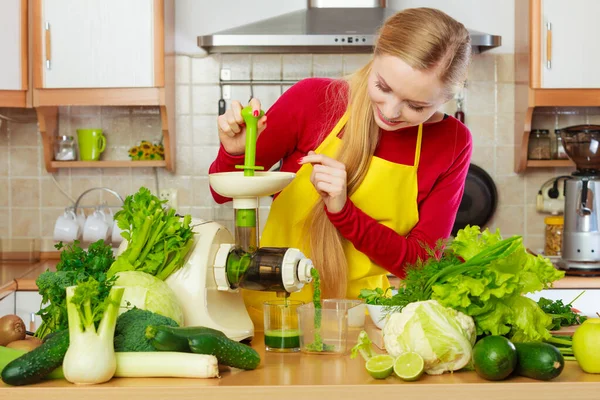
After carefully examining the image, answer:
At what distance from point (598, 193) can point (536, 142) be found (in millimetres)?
549

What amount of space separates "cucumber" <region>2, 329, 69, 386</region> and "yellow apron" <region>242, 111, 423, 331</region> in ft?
2.27

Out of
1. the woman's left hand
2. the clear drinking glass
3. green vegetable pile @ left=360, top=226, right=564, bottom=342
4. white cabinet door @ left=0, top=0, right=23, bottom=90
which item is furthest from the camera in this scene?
white cabinet door @ left=0, top=0, right=23, bottom=90

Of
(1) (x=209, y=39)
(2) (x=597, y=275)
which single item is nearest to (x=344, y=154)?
(1) (x=209, y=39)

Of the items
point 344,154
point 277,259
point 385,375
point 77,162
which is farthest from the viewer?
point 77,162

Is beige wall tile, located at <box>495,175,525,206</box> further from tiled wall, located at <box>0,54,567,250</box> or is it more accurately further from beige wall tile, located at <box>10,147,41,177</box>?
beige wall tile, located at <box>10,147,41,177</box>

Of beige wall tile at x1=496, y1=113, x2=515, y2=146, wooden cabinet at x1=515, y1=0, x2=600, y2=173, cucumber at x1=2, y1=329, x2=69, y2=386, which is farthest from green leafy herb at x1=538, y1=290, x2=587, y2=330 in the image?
beige wall tile at x1=496, y1=113, x2=515, y2=146

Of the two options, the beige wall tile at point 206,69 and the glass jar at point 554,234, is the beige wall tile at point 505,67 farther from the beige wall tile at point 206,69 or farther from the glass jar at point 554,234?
the beige wall tile at point 206,69

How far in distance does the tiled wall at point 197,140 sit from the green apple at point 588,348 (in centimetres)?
245

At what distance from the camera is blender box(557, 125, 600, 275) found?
3162mm

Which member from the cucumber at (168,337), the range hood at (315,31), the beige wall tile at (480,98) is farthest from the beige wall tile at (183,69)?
the cucumber at (168,337)

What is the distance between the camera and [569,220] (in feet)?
10.5

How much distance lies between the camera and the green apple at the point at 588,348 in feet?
4.09

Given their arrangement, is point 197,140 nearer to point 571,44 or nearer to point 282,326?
point 571,44

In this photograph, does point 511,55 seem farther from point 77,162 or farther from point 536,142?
point 77,162
